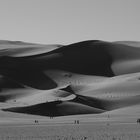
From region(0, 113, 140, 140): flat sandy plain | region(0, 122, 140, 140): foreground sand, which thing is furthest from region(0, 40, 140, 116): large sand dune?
region(0, 122, 140, 140): foreground sand

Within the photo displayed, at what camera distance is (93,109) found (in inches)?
3757

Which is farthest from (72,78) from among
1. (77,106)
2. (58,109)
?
(58,109)

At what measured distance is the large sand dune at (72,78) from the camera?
9719 centimetres

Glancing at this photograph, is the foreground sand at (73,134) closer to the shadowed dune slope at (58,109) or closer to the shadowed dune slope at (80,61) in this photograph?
the shadowed dune slope at (58,109)

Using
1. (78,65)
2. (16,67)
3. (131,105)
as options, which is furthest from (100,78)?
(131,105)

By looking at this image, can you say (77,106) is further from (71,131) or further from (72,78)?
(71,131)

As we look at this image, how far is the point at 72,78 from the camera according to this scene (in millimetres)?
136750

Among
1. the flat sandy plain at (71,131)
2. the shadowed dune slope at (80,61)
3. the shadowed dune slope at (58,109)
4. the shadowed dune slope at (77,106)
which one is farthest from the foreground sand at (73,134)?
the shadowed dune slope at (80,61)

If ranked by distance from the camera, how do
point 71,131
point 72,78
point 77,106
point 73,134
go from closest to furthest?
point 73,134 < point 71,131 < point 77,106 < point 72,78

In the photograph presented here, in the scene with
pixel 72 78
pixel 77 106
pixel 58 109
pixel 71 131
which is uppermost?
pixel 72 78

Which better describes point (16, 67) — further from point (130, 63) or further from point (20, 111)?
point (20, 111)

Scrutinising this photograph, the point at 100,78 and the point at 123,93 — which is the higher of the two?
the point at 100,78

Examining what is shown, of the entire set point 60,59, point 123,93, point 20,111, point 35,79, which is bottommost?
point 20,111

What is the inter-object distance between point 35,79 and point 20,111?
154 ft
